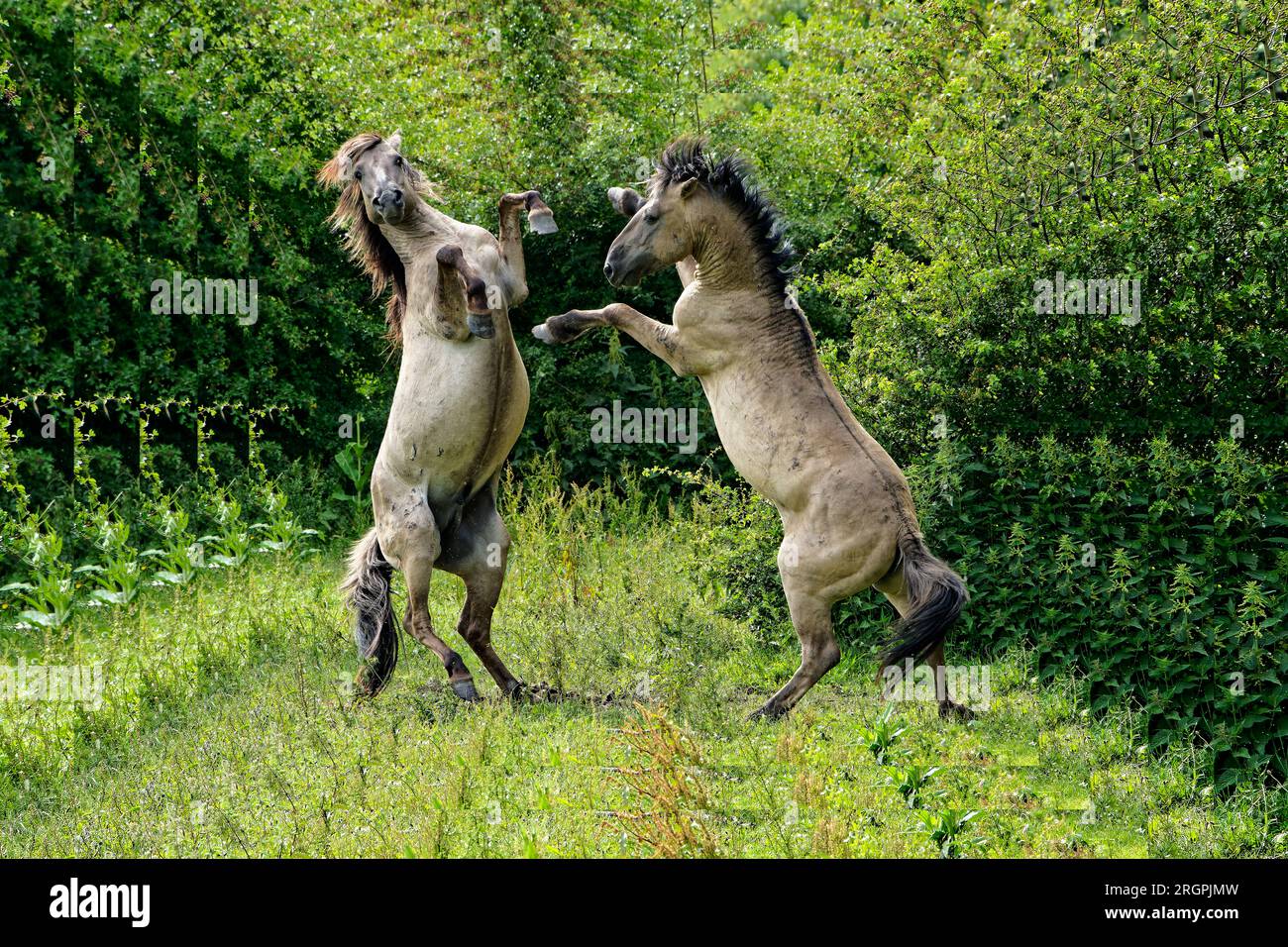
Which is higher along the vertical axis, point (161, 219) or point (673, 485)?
point (161, 219)

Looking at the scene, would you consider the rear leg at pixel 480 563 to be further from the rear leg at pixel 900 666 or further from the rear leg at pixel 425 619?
the rear leg at pixel 900 666

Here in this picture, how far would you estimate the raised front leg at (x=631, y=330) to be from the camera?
610 centimetres

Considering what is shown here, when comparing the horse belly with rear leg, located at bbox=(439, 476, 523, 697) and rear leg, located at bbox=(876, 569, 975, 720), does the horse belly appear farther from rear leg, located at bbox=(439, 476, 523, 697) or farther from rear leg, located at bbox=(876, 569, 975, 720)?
rear leg, located at bbox=(876, 569, 975, 720)

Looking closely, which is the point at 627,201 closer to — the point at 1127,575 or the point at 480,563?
the point at 480,563

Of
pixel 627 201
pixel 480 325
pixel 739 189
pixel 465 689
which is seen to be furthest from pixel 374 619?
pixel 739 189

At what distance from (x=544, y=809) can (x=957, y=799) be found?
→ 1.70m

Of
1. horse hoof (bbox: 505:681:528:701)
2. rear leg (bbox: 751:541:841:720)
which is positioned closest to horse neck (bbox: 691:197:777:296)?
rear leg (bbox: 751:541:841:720)

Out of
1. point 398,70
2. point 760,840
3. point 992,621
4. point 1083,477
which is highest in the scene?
point 398,70

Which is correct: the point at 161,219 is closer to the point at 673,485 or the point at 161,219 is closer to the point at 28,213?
the point at 28,213

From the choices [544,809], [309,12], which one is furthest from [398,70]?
[544,809]

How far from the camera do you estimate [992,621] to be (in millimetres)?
7469

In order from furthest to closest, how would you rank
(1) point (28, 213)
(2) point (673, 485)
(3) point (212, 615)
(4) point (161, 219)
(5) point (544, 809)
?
(2) point (673, 485) < (4) point (161, 219) < (1) point (28, 213) < (3) point (212, 615) < (5) point (544, 809)

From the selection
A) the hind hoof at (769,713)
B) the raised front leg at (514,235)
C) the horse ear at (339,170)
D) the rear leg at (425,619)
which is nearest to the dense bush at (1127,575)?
the hind hoof at (769,713)

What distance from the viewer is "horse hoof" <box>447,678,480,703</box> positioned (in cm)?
631
